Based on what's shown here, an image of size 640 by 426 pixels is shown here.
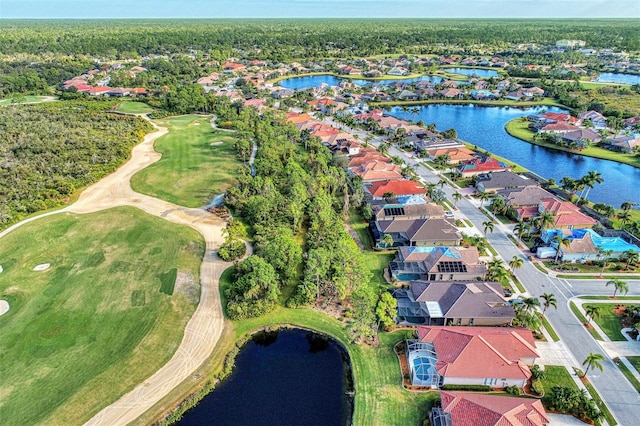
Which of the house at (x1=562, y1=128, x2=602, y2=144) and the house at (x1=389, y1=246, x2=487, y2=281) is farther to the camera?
the house at (x1=562, y1=128, x2=602, y2=144)

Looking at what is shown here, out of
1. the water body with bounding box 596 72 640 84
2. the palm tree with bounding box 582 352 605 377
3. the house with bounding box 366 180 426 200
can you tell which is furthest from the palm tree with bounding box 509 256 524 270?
the water body with bounding box 596 72 640 84

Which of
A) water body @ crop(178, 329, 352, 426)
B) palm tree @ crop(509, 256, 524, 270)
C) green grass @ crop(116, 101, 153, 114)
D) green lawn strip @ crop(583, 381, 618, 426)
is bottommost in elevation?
water body @ crop(178, 329, 352, 426)

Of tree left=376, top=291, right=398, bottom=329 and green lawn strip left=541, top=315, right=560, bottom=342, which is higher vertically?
tree left=376, top=291, right=398, bottom=329

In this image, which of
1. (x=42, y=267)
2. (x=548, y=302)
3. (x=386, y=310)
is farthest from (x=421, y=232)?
(x=42, y=267)

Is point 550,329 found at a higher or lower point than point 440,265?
lower

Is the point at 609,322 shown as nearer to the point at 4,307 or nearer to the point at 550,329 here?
the point at 550,329

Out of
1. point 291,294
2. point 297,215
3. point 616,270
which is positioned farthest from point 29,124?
point 616,270

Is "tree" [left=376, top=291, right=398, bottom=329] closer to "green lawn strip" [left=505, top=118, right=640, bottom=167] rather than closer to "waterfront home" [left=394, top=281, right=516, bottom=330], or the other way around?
"waterfront home" [left=394, top=281, right=516, bottom=330]
